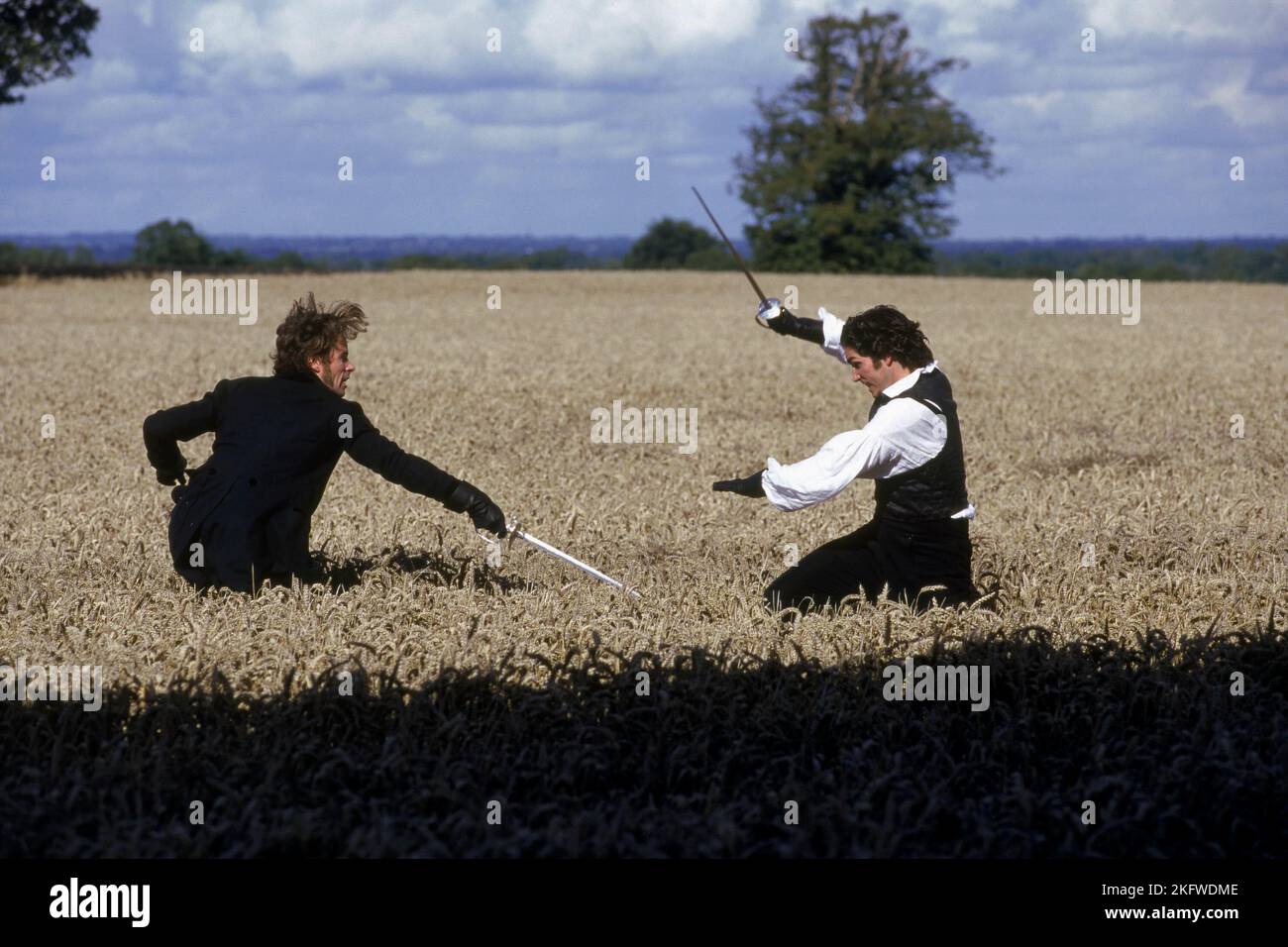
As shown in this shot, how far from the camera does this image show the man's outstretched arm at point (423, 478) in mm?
6711

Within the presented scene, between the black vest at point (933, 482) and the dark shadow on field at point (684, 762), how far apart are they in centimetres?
85

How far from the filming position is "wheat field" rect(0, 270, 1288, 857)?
4.88 m

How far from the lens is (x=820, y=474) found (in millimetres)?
6414

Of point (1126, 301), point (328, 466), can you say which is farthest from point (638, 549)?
point (1126, 301)

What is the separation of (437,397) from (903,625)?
36.8ft

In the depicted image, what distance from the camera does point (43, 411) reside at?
50.6ft

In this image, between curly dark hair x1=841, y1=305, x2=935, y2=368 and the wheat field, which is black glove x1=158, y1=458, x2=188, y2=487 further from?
curly dark hair x1=841, y1=305, x2=935, y2=368

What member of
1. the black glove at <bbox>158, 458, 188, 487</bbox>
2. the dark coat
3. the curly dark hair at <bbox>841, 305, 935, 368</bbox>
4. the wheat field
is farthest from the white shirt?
the black glove at <bbox>158, 458, 188, 487</bbox>

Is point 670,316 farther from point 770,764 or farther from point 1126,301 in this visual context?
point 770,764

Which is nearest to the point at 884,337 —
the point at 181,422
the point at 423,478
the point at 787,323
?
the point at 787,323

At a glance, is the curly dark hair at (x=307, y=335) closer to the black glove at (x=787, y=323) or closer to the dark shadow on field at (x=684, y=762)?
the dark shadow on field at (x=684, y=762)

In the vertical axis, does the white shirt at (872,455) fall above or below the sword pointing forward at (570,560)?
above

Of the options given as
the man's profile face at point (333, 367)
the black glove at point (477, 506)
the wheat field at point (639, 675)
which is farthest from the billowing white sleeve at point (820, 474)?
the man's profile face at point (333, 367)

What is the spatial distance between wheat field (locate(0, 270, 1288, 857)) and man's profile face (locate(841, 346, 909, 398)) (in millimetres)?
1049
